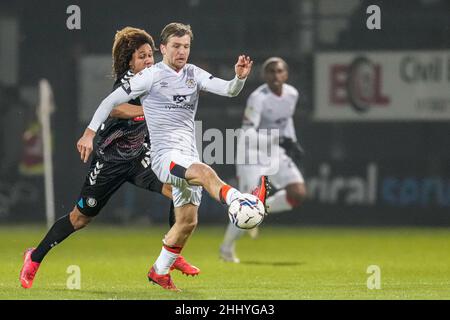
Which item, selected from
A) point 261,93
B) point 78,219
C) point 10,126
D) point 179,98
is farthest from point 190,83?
point 10,126

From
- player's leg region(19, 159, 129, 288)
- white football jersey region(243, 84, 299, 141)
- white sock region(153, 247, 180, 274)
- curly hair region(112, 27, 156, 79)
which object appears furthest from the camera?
white football jersey region(243, 84, 299, 141)

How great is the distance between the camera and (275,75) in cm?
1446

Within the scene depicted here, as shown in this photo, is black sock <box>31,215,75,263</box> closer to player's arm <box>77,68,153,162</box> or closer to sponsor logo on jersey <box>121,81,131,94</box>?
player's arm <box>77,68,153,162</box>

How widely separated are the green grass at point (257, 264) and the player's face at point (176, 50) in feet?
5.79

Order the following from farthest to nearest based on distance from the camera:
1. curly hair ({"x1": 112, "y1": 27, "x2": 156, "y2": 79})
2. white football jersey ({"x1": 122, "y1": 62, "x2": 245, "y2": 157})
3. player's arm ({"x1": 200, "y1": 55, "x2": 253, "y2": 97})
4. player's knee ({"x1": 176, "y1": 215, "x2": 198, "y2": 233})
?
1. curly hair ({"x1": 112, "y1": 27, "x2": 156, "y2": 79})
2. player's knee ({"x1": 176, "y1": 215, "x2": 198, "y2": 233})
3. white football jersey ({"x1": 122, "y1": 62, "x2": 245, "y2": 157})
4. player's arm ({"x1": 200, "y1": 55, "x2": 253, "y2": 97})

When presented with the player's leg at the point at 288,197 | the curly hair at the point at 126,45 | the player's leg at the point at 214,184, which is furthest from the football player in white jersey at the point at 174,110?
the player's leg at the point at 288,197

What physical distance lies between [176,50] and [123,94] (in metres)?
0.54

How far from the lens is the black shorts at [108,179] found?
1047 cm

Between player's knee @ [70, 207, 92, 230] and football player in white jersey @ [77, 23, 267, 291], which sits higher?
football player in white jersey @ [77, 23, 267, 291]

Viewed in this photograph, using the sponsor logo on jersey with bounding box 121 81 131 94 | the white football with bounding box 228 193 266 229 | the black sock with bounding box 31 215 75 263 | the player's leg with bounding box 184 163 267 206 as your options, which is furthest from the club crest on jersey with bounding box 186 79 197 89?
the black sock with bounding box 31 215 75 263

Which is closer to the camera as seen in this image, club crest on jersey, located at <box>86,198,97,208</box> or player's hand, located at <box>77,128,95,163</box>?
player's hand, located at <box>77,128,95,163</box>

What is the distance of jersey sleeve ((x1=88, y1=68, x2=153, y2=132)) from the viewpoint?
9.52m

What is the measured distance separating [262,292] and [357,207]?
9.32m

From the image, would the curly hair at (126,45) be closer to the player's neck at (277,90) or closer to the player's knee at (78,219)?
the player's knee at (78,219)
